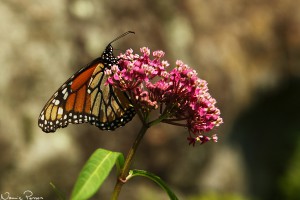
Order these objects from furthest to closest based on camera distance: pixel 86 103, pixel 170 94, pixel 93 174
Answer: pixel 86 103 → pixel 170 94 → pixel 93 174

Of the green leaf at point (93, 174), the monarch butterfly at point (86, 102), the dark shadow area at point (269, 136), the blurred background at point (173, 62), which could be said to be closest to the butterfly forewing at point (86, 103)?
the monarch butterfly at point (86, 102)

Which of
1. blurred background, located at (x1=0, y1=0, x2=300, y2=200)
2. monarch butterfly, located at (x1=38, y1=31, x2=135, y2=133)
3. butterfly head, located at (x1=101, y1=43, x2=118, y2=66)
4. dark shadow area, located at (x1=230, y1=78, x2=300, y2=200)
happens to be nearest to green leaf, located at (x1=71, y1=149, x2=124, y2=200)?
monarch butterfly, located at (x1=38, y1=31, x2=135, y2=133)

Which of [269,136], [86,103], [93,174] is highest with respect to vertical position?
[269,136]

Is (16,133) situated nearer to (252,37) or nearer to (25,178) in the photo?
(25,178)

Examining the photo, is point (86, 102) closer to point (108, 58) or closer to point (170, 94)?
point (108, 58)

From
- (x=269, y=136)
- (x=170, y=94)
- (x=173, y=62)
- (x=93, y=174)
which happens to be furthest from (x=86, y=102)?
(x=269, y=136)

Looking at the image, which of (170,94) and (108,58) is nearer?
(170,94)

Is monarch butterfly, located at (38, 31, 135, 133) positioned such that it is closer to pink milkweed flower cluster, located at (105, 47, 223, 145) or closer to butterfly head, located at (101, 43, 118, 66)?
butterfly head, located at (101, 43, 118, 66)

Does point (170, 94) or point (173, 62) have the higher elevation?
point (173, 62)

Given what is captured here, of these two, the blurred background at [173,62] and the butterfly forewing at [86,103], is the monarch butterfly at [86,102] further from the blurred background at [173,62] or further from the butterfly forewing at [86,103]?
the blurred background at [173,62]
